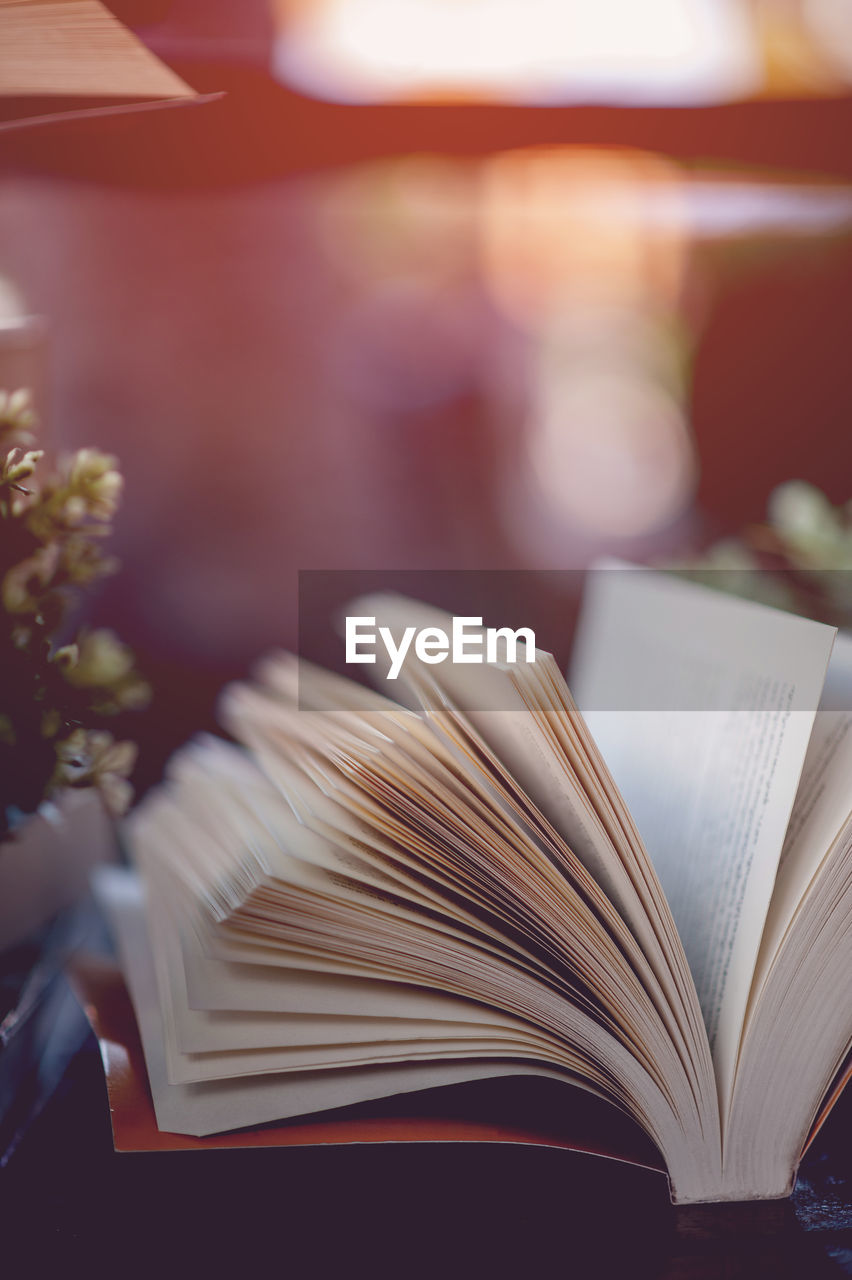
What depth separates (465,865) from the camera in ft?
1.60

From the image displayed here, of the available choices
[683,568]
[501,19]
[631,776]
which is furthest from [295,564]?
[501,19]

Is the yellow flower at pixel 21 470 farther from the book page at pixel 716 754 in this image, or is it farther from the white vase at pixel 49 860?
the book page at pixel 716 754

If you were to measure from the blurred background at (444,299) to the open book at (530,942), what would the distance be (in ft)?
1.96

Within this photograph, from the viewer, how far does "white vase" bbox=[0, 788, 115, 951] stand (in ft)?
2.22

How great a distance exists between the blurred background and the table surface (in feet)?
2.08

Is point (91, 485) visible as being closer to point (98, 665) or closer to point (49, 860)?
point (98, 665)

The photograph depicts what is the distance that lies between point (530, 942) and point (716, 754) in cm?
18

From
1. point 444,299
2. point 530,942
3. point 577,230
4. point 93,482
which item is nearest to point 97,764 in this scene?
point 93,482

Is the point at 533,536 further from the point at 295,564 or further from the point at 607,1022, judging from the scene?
the point at 607,1022

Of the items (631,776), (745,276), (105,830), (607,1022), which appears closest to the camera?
(607,1022)

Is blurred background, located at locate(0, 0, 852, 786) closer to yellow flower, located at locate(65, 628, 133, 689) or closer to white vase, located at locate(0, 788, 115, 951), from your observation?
white vase, located at locate(0, 788, 115, 951)

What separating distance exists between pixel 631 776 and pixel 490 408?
0.57 m

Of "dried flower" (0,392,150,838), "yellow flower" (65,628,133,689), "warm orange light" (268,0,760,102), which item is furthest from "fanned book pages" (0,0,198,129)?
"warm orange light" (268,0,760,102)

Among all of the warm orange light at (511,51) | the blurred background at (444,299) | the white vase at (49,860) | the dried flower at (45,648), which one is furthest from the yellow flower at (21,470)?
the warm orange light at (511,51)
